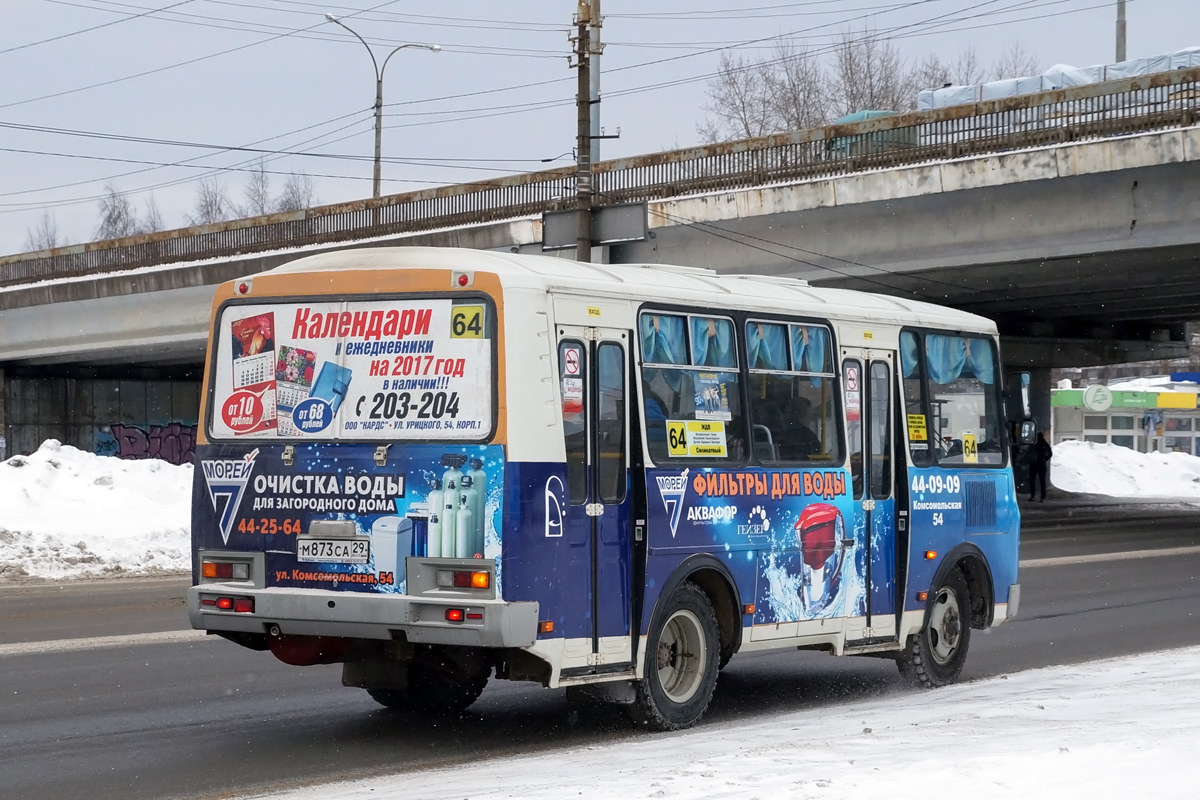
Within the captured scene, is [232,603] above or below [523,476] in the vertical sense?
below

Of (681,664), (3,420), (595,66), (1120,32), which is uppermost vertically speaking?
(1120,32)

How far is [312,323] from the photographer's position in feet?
29.7

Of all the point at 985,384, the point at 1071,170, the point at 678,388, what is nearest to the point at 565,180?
the point at 1071,170

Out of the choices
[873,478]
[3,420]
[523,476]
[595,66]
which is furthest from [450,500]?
[3,420]

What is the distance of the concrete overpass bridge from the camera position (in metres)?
27.1

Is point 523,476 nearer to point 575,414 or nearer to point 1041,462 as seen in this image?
point 575,414

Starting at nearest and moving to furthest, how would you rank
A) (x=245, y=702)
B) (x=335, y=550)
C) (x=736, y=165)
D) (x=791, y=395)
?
1. (x=335, y=550)
2. (x=245, y=702)
3. (x=791, y=395)
4. (x=736, y=165)

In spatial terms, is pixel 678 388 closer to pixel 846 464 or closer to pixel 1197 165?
pixel 846 464

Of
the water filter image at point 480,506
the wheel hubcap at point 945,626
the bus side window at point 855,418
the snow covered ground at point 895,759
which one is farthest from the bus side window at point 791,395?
the water filter image at point 480,506

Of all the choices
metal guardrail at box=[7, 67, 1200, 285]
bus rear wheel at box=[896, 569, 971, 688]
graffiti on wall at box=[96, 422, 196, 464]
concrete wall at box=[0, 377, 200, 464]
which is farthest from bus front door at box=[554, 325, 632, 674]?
graffiti on wall at box=[96, 422, 196, 464]

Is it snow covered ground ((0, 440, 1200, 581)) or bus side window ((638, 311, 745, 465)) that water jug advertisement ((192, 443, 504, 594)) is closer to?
bus side window ((638, 311, 745, 465))

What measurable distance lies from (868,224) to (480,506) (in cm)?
2386

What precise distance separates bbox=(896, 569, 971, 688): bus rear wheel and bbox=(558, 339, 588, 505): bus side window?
3864 millimetres

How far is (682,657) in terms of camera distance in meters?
9.69
